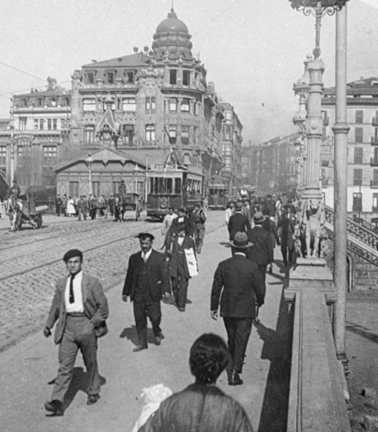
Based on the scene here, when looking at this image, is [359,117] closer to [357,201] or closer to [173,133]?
[357,201]

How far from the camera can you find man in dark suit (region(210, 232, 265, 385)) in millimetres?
7312

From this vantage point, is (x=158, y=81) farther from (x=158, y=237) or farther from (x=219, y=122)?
(x=158, y=237)

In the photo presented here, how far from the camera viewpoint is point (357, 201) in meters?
68.9

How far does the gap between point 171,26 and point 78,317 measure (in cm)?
7265

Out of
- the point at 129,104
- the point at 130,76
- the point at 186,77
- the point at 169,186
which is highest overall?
the point at 130,76

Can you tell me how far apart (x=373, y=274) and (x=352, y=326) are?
11327 mm

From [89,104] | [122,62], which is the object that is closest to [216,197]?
[89,104]

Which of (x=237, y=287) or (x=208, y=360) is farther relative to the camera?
(x=237, y=287)

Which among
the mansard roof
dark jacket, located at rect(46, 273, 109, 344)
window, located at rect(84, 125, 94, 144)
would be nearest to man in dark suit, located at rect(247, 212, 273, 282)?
dark jacket, located at rect(46, 273, 109, 344)

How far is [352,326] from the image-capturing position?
66.4 feet

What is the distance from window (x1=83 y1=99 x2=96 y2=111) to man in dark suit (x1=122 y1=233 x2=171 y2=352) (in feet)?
216

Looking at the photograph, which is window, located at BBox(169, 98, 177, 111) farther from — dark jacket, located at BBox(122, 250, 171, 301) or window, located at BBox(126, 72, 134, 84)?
dark jacket, located at BBox(122, 250, 171, 301)

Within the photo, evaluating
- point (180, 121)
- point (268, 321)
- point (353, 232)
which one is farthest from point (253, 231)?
point (180, 121)

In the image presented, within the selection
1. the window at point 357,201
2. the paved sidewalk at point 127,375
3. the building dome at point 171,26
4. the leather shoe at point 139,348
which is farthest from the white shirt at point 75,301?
the building dome at point 171,26
